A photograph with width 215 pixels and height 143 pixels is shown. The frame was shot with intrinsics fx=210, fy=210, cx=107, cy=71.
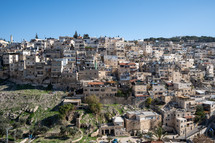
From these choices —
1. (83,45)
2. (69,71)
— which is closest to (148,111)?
(69,71)

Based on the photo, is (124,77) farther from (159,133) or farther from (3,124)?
(3,124)

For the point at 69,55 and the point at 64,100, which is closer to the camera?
the point at 64,100

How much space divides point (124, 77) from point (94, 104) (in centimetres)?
1086

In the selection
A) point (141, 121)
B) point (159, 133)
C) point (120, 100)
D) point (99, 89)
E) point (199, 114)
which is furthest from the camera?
point (120, 100)

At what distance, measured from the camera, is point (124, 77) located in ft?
144

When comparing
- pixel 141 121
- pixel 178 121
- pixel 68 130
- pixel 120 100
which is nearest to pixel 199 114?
pixel 178 121

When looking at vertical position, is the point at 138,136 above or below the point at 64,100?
below

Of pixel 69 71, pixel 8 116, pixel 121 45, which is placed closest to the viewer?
pixel 8 116

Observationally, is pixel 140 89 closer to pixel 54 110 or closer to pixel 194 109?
pixel 194 109

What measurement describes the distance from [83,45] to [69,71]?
15595 millimetres

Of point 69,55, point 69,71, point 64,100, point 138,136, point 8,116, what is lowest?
point 138,136

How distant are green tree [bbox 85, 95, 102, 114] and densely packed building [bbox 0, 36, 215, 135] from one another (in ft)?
8.14

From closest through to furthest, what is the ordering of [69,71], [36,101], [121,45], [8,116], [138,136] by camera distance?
[138,136], [8,116], [36,101], [69,71], [121,45]

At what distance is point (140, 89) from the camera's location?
4028 centimetres
